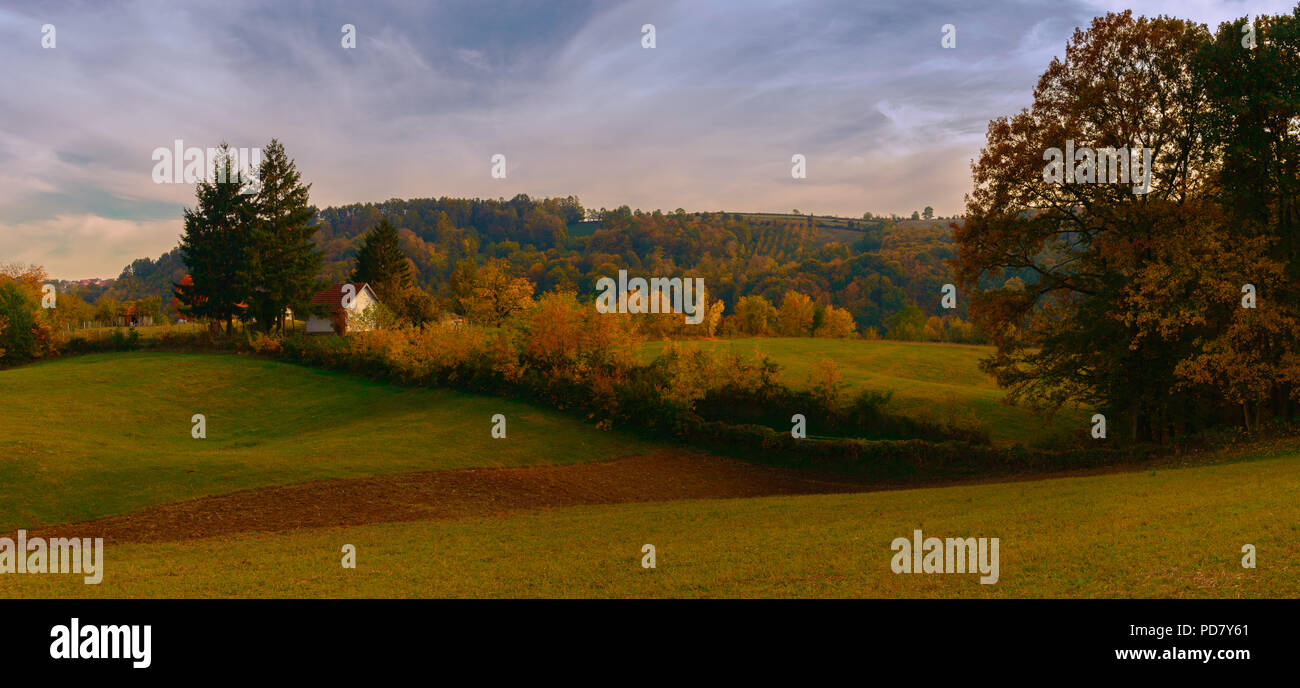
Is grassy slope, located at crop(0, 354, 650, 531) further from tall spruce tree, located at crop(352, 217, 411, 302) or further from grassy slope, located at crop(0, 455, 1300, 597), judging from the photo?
tall spruce tree, located at crop(352, 217, 411, 302)

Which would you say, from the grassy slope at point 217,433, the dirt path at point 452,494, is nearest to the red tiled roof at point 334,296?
the grassy slope at point 217,433

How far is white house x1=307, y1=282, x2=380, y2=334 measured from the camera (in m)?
80.1

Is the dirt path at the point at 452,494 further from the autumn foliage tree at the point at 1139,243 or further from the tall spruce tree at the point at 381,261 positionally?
the tall spruce tree at the point at 381,261

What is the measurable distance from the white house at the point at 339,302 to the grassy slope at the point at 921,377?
35130mm

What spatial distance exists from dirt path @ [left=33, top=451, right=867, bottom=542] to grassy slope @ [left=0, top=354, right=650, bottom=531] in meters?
1.29

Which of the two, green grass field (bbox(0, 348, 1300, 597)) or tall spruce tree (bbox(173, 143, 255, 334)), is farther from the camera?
tall spruce tree (bbox(173, 143, 255, 334))

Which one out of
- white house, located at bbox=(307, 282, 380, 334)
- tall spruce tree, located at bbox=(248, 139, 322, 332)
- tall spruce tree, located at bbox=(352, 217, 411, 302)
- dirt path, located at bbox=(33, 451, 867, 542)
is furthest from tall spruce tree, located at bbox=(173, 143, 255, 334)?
dirt path, located at bbox=(33, 451, 867, 542)

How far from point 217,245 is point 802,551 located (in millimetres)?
68097

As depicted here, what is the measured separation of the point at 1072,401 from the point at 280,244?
66423 mm
